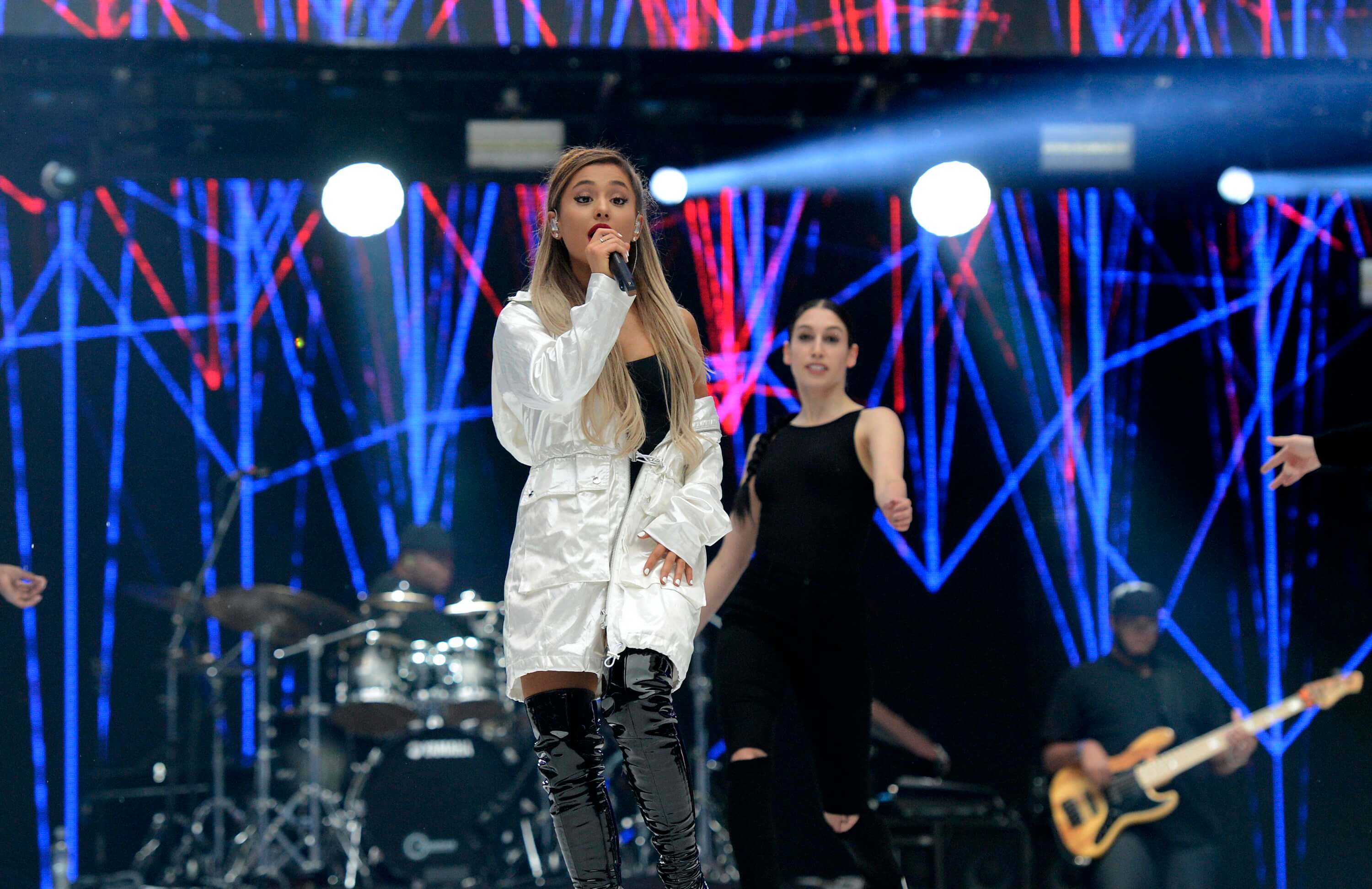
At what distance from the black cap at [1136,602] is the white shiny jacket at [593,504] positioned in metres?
3.44

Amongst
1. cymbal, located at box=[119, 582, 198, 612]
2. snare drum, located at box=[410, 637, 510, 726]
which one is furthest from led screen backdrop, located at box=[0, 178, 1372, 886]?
snare drum, located at box=[410, 637, 510, 726]

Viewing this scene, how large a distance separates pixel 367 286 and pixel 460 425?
734mm

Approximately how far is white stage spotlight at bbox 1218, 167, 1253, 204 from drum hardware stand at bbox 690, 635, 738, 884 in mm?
3157

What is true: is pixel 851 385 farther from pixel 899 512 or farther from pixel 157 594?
pixel 157 594

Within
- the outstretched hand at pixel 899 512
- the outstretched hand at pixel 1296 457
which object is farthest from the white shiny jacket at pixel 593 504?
the outstretched hand at pixel 1296 457

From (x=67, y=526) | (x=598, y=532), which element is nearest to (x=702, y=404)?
(x=598, y=532)

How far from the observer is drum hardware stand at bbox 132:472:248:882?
527cm

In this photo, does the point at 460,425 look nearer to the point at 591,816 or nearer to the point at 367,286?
the point at 367,286

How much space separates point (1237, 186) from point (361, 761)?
4636 mm

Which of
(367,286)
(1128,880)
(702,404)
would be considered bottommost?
(1128,880)

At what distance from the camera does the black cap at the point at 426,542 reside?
568 cm

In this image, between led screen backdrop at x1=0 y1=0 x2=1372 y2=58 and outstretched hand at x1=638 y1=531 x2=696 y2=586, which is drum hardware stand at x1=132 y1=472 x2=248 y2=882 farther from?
outstretched hand at x1=638 y1=531 x2=696 y2=586

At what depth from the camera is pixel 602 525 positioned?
102 inches

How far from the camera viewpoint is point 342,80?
545 cm
